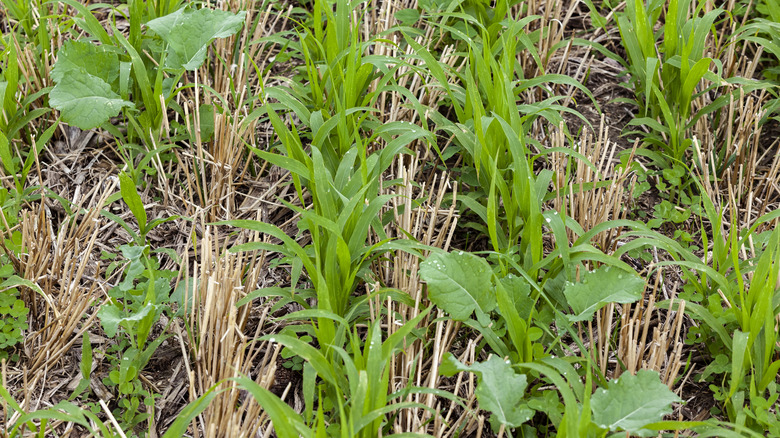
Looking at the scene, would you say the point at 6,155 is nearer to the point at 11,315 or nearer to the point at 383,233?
the point at 11,315

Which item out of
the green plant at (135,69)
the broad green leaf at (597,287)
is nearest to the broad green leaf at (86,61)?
the green plant at (135,69)

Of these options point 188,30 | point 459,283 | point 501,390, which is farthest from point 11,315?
point 501,390

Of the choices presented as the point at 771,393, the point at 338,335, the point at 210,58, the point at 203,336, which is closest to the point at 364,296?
the point at 338,335

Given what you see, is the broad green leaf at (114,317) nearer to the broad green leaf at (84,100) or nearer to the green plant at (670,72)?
the broad green leaf at (84,100)

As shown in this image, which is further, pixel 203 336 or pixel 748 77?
pixel 748 77

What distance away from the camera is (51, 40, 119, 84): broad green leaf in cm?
222

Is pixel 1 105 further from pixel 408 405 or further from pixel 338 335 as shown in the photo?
pixel 408 405

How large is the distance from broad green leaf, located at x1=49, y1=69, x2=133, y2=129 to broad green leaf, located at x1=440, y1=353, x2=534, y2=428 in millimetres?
1255

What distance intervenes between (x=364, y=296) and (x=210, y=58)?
1223 millimetres

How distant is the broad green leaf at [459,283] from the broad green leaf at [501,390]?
0.56ft

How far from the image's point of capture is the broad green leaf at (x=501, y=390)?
1.51 metres

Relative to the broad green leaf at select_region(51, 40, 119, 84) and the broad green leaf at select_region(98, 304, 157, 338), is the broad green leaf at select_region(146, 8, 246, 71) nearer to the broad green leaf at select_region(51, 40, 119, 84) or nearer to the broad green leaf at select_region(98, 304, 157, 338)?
the broad green leaf at select_region(51, 40, 119, 84)

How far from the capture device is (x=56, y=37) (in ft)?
8.51

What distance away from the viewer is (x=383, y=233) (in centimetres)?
196
